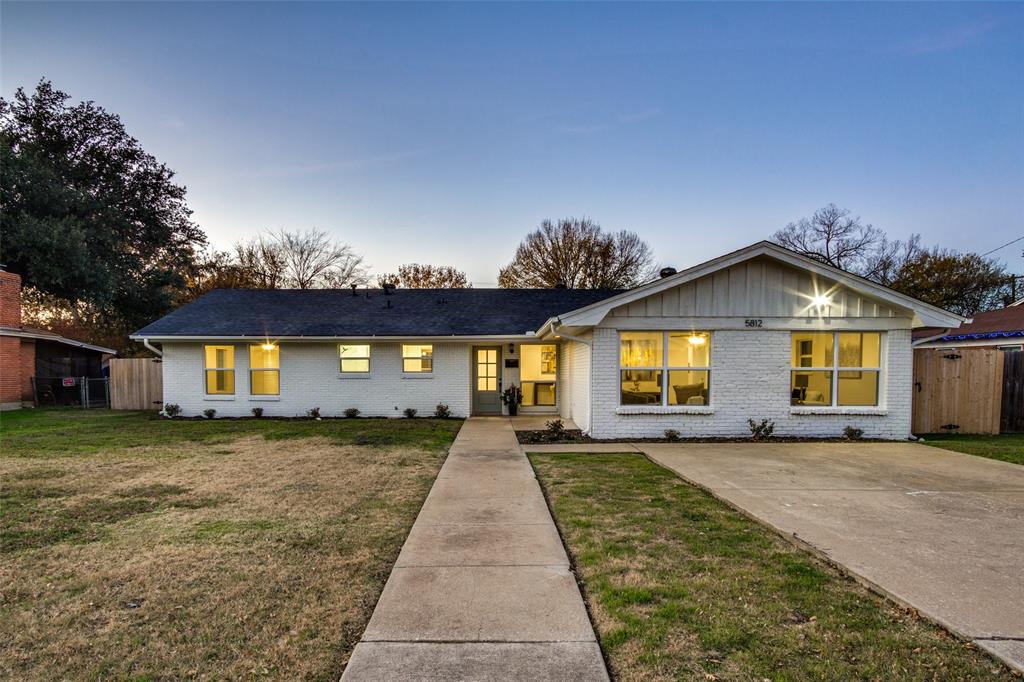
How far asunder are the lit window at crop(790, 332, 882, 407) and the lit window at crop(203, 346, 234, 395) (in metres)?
15.6

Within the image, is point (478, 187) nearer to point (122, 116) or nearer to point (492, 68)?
point (492, 68)

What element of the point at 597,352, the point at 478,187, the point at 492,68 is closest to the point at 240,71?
the point at 492,68

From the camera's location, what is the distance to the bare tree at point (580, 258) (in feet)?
99.2

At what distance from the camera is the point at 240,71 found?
14.3m

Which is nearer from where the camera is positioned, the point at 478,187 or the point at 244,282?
the point at 478,187

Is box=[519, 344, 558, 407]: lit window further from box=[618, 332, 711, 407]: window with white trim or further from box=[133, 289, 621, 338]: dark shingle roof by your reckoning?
box=[618, 332, 711, 407]: window with white trim

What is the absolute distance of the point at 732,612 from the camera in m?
2.93

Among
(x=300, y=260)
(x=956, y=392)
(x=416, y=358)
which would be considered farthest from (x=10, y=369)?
(x=956, y=392)

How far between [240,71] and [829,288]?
58.1ft

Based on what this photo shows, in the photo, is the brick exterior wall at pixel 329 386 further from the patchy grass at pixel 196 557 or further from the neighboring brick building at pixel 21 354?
the neighboring brick building at pixel 21 354

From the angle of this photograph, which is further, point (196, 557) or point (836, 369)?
point (836, 369)

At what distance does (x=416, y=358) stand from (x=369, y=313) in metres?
2.57

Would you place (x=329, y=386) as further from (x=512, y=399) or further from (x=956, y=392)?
(x=956, y=392)

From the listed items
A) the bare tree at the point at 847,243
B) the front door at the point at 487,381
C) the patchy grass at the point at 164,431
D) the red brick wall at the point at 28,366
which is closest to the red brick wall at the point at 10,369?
the red brick wall at the point at 28,366
